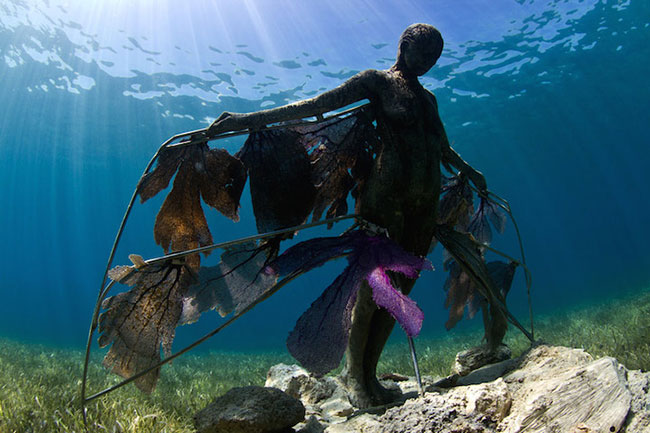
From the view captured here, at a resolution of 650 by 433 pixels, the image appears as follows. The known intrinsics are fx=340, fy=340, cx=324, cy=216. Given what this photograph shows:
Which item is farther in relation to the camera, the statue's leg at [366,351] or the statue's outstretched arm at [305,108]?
the statue's leg at [366,351]

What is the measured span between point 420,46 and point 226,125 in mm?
1394

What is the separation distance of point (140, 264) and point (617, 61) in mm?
27691

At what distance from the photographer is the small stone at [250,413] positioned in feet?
6.66

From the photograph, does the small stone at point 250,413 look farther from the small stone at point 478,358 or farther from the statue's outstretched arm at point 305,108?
the small stone at point 478,358

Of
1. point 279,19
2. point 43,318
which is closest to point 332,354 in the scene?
point 279,19

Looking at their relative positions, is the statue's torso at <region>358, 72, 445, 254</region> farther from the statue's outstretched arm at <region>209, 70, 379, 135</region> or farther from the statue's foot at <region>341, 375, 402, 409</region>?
the statue's foot at <region>341, 375, 402, 409</region>

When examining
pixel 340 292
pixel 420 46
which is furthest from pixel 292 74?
pixel 340 292

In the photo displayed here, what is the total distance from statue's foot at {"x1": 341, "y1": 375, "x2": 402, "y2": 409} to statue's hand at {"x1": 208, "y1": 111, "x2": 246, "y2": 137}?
7.13ft

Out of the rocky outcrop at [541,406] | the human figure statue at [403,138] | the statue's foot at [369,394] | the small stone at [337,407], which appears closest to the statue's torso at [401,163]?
the human figure statue at [403,138]

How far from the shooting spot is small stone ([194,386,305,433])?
80.0 inches

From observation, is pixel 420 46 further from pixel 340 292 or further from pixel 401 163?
pixel 340 292

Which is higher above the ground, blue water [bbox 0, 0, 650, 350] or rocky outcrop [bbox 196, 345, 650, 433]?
blue water [bbox 0, 0, 650, 350]

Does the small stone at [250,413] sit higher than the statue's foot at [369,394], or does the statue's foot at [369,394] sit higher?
the small stone at [250,413]

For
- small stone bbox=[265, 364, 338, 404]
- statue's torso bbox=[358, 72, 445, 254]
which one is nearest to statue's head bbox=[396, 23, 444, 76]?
statue's torso bbox=[358, 72, 445, 254]
